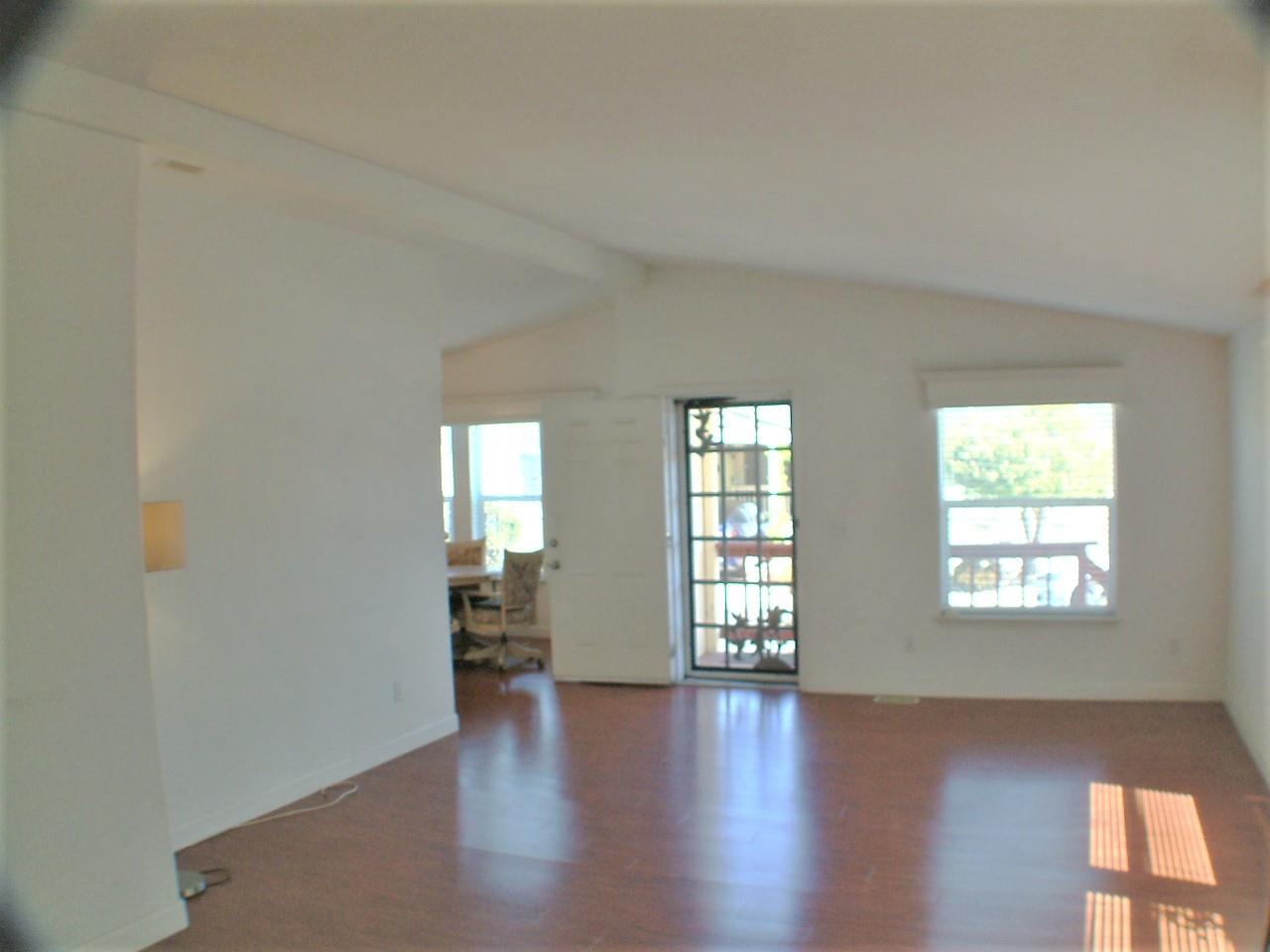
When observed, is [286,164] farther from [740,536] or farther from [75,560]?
[740,536]

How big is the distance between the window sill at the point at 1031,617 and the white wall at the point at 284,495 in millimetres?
3304

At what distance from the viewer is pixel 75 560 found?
3344 millimetres

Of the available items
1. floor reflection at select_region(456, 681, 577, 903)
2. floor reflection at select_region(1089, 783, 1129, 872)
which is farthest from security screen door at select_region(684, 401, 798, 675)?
floor reflection at select_region(1089, 783, 1129, 872)

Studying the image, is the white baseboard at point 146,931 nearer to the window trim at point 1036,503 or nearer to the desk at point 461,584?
the desk at point 461,584

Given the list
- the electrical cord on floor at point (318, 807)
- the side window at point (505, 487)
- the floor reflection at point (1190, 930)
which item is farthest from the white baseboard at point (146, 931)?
the side window at point (505, 487)

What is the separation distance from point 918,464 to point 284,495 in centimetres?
402

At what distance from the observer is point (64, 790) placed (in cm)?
331

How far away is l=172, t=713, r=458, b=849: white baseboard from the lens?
4516mm

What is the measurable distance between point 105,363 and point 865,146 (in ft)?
8.43

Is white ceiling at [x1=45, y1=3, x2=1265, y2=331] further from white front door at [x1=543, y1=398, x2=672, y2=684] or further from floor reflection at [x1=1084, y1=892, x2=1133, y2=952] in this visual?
white front door at [x1=543, y1=398, x2=672, y2=684]

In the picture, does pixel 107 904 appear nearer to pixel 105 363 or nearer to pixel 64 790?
pixel 64 790

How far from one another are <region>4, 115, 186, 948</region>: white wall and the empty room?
1 cm

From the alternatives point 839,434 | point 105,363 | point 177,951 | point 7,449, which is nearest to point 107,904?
point 177,951

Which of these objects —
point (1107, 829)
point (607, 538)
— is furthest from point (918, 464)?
point (1107, 829)
